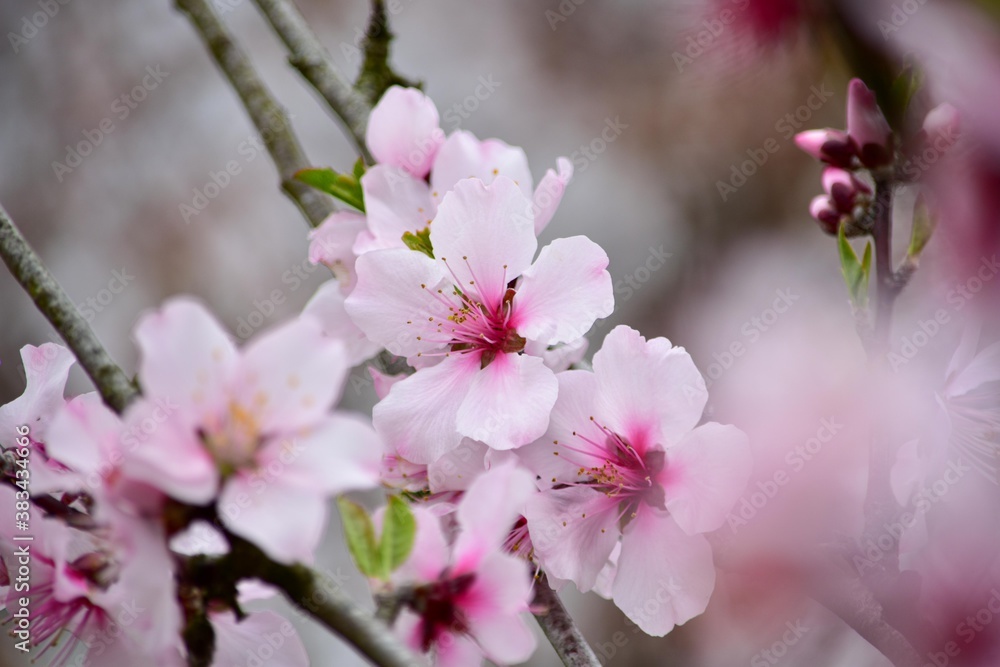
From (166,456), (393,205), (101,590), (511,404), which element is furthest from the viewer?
(393,205)

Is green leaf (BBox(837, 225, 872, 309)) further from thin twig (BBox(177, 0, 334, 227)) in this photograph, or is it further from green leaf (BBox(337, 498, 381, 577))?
thin twig (BBox(177, 0, 334, 227))

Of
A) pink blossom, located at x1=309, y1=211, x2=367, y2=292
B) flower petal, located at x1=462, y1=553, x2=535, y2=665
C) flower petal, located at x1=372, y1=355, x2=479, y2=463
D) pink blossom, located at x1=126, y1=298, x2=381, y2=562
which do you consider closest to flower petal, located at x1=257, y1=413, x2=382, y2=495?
pink blossom, located at x1=126, y1=298, x2=381, y2=562

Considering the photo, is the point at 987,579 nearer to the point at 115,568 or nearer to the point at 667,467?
the point at 667,467

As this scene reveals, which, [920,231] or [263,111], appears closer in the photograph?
[920,231]

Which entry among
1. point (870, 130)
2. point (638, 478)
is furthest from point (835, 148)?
point (638, 478)

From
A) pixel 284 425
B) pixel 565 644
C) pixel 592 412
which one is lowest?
pixel 565 644

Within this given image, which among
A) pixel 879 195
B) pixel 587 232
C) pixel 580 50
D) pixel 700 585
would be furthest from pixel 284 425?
pixel 580 50

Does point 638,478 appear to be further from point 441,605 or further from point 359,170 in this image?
point 359,170
